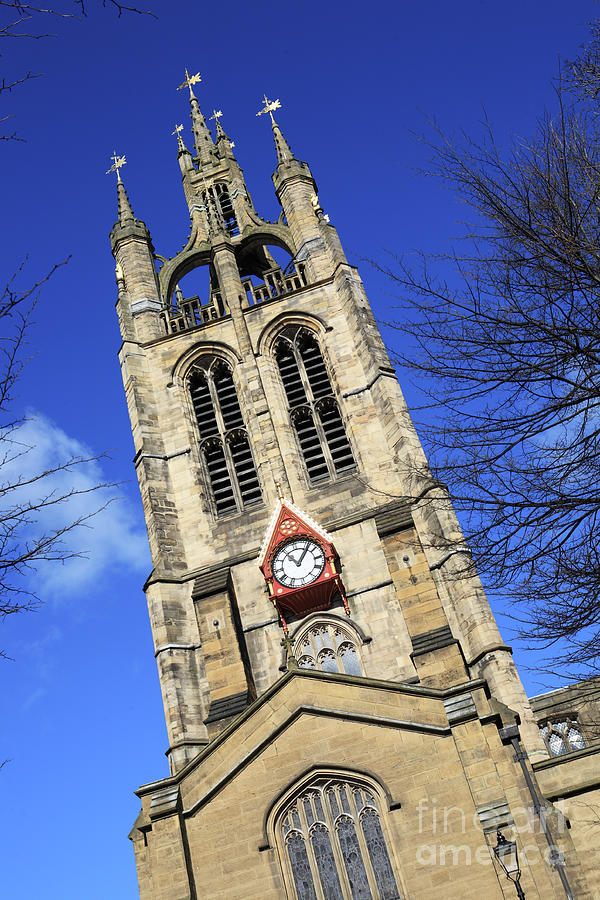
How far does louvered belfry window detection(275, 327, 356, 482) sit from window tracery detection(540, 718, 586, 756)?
8129 millimetres

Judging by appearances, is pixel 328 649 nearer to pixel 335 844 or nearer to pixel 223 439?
pixel 335 844

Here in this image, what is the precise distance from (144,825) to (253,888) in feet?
7.19

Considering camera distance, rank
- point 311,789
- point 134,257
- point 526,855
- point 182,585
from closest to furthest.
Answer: point 526,855 < point 311,789 < point 182,585 < point 134,257

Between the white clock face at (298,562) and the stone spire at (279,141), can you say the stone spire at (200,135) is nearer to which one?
the stone spire at (279,141)

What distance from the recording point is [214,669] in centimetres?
1992

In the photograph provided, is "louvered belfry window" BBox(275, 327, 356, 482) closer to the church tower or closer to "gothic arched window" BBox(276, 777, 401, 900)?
the church tower

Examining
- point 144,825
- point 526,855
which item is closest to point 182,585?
point 144,825

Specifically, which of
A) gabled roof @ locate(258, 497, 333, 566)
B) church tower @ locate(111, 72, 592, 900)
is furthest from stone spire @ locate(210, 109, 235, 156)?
gabled roof @ locate(258, 497, 333, 566)

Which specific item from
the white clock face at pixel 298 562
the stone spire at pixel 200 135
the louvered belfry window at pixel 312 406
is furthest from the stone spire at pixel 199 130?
the white clock face at pixel 298 562

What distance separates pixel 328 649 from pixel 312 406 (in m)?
7.23

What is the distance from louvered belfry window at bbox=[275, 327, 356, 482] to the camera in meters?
23.8

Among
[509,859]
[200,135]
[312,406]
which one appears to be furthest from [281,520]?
[200,135]

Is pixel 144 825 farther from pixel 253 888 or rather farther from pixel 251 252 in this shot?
pixel 251 252

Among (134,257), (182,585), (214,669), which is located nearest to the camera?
(214,669)
